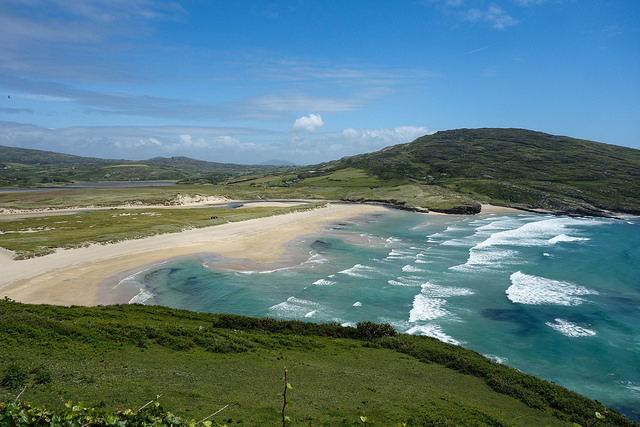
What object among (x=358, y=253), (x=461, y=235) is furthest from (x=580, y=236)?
(x=358, y=253)

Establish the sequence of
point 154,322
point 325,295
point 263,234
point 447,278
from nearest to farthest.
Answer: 1. point 154,322
2. point 325,295
3. point 447,278
4. point 263,234

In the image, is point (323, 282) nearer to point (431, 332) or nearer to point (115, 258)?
point (431, 332)

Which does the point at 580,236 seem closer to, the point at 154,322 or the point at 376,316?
the point at 376,316

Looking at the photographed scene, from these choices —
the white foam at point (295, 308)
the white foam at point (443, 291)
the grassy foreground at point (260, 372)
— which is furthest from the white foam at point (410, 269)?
the grassy foreground at point (260, 372)

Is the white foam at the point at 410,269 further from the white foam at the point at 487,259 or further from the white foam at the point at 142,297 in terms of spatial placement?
the white foam at the point at 142,297

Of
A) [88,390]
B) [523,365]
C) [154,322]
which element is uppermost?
[88,390]

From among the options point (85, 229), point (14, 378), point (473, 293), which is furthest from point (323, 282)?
point (85, 229)

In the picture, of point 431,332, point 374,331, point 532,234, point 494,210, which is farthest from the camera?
point 494,210
